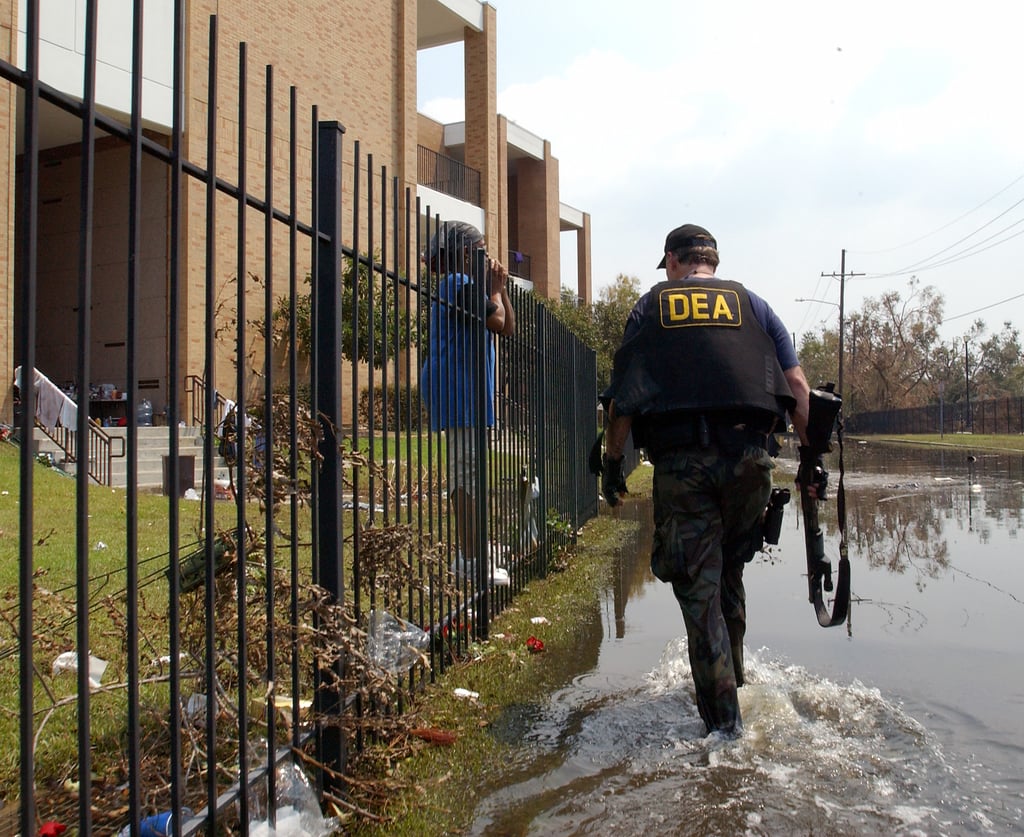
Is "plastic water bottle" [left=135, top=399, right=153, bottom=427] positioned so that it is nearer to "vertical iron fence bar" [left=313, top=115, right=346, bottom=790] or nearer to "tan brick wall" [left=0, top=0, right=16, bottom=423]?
"tan brick wall" [left=0, top=0, right=16, bottom=423]

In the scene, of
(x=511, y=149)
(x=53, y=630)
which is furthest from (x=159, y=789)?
(x=511, y=149)

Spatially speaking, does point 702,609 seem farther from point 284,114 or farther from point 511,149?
point 511,149

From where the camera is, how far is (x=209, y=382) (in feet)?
7.82

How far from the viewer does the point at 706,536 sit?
151 inches

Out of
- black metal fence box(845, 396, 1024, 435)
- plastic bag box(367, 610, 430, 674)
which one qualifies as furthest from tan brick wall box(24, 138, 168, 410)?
black metal fence box(845, 396, 1024, 435)

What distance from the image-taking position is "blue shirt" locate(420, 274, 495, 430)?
4.71m

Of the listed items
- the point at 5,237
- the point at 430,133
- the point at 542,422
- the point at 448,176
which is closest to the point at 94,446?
the point at 5,237

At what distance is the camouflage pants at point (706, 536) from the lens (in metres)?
3.70

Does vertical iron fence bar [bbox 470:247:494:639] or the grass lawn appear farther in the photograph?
the grass lawn

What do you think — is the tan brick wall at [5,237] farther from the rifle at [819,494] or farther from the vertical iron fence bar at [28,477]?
the vertical iron fence bar at [28,477]

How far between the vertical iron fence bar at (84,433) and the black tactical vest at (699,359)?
2367mm

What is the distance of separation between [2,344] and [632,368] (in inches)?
559

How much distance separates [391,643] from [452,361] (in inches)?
70.6

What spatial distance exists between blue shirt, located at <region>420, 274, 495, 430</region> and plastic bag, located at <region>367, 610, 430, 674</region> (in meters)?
1.30
